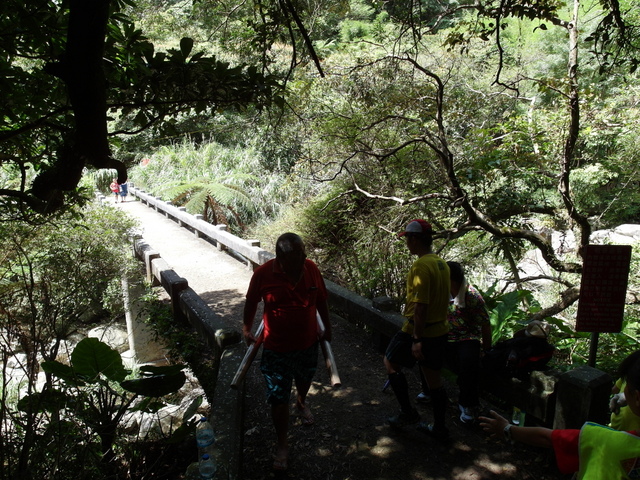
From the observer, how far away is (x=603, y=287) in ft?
11.4

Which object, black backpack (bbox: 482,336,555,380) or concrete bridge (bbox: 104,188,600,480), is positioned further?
black backpack (bbox: 482,336,555,380)

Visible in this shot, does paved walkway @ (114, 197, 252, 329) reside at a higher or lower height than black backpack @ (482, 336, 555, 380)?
lower

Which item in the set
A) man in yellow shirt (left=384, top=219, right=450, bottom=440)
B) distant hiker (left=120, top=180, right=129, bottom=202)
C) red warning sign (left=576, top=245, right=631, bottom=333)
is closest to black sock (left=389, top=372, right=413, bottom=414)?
man in yellow shirt (left=384, top=219, right=450, bottom=440)

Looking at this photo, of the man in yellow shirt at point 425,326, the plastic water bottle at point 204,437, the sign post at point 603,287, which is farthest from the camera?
the sign post at point 603,287

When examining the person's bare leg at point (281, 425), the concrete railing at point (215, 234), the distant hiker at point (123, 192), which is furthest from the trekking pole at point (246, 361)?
the distant hiker at point (123, 192)

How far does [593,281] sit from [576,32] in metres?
3.89

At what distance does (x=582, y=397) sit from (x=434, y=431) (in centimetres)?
112

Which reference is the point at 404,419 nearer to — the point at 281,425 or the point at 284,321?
the point at 281,425

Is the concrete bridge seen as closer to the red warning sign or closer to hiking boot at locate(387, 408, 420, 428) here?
hiking boot at locate(387, 408, 420, 428)

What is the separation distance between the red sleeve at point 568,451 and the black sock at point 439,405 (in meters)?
1.66

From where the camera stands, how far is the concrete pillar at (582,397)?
119 inches

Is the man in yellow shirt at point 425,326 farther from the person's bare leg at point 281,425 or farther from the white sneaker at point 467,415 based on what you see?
the person's bare leg at point 281,425

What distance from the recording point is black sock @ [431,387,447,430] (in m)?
3.54

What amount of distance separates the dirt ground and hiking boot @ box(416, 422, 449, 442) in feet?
0.20
